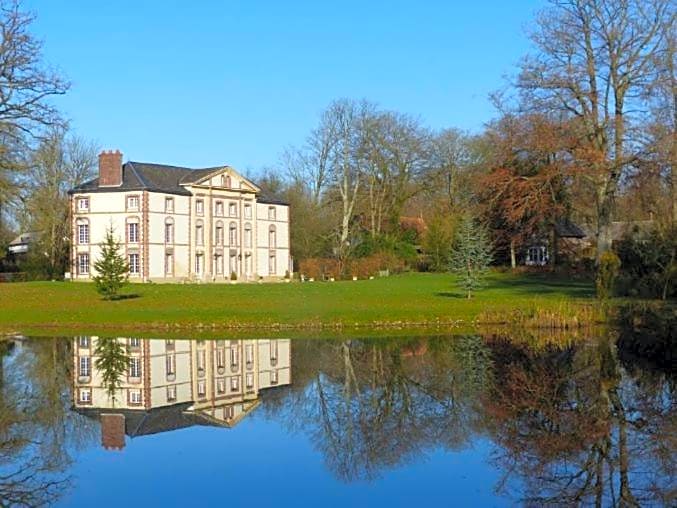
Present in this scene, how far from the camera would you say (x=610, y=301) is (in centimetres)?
2648

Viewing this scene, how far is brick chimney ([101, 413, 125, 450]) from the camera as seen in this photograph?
1031cm

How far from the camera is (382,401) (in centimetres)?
1293

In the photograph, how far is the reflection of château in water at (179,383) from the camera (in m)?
12.0

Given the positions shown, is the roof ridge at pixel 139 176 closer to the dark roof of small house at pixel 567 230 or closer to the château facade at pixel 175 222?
the château facade at pixel 175 222

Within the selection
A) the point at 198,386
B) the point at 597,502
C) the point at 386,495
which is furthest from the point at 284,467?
the point at 198,386

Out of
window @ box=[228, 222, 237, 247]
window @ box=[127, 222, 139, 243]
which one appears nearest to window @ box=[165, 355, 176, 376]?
window @ box=[127, 222, 139, 243]

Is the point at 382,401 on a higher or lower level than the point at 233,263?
lower

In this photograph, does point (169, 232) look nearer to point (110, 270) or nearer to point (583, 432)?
point (110, 270)

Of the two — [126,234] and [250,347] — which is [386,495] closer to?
[250,347]

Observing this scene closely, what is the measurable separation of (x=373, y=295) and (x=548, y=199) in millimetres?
8142

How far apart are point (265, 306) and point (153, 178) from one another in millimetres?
26053

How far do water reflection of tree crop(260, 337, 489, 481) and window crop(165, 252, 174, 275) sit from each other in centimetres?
3507

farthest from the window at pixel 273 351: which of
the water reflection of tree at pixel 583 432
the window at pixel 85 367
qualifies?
the water reflection of tree at pixel 583 432

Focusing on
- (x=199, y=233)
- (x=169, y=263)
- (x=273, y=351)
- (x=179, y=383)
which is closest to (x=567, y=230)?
(x=199, y=233)
